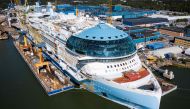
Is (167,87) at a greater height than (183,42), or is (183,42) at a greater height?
(183,42)

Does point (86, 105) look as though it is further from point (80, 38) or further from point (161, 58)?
point (161, 58)

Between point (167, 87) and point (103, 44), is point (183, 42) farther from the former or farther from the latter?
point (103, 44)

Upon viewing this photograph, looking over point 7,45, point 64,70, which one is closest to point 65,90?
point 64,70

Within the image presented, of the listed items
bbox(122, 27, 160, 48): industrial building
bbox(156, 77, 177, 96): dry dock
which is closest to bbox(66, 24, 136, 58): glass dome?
bbox(156, 77, 177, 96): dry dock

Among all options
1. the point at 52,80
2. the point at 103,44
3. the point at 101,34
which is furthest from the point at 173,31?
the point at 52,80

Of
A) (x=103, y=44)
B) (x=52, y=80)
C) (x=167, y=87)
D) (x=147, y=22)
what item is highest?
(x=147, y=22)

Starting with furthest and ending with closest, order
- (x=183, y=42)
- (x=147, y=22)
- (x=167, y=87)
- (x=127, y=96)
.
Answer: (x=147, y=22), (x=183, y=42), (x=167, y=87), (x=127, y=96)

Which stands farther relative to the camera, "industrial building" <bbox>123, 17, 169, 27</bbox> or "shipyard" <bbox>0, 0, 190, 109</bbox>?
"industrial building" <bbox>123, 17, 169, 27</bbox>

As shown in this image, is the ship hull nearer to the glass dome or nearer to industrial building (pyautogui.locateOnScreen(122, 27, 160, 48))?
the glass dome

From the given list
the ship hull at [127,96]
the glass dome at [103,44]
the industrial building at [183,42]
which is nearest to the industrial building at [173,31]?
the industrial building at [183,42]

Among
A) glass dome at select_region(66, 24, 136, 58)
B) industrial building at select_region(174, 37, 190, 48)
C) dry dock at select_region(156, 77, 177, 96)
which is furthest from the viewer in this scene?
industrial building at select_region(174, 37, 190, 48)
